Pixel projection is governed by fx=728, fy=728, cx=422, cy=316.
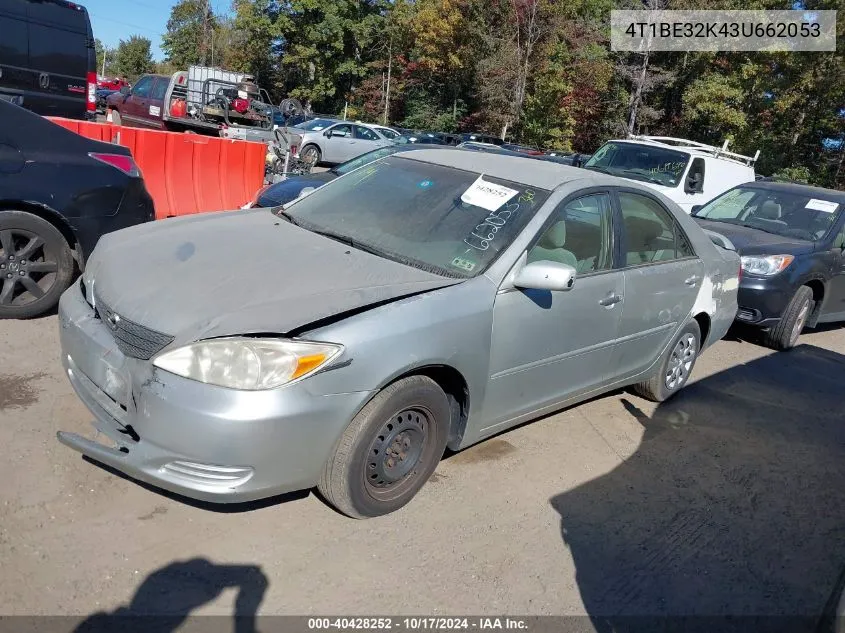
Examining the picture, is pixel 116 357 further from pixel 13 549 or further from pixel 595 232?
pixel 595 232

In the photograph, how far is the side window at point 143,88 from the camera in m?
19.4

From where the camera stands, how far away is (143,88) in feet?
64.4

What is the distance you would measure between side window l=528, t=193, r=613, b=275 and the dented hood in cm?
72

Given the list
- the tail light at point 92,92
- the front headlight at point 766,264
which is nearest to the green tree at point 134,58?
the tail light at point 92,92

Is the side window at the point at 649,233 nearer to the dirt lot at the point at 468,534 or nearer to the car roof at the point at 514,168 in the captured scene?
the car roof at the point at 514,168

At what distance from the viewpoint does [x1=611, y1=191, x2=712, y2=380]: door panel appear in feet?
15.0

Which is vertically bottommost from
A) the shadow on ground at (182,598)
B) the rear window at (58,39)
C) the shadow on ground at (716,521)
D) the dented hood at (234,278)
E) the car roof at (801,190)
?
the shadow on ground at (716,521)

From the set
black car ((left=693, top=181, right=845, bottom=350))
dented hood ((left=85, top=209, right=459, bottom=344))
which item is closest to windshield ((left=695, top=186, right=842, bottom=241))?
black car ((left=693, top=181, right=845, bottom=350))

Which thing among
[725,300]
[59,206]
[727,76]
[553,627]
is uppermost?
[727,76]

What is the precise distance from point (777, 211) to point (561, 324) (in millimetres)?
5631

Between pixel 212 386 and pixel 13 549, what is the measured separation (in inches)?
41.1

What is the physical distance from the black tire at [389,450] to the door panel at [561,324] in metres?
0.39

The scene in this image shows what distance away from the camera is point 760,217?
27.6ft

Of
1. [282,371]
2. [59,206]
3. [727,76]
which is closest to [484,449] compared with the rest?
[282,371]
